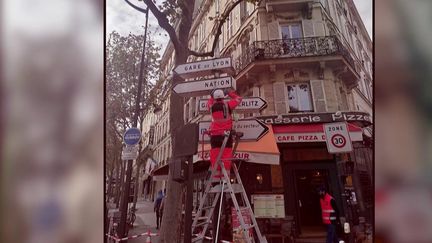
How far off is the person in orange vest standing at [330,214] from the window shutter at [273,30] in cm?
63

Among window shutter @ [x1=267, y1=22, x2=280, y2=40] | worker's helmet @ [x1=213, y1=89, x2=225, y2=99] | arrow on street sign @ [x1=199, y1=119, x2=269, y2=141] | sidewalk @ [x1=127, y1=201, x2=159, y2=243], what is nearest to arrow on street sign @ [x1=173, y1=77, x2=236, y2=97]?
worker's helmet @ [x1=213, y1=89, x2=225, y2=99]

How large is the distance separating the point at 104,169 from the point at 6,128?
345 millimetres

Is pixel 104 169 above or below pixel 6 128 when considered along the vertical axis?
below

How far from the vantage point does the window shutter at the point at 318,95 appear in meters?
1.14

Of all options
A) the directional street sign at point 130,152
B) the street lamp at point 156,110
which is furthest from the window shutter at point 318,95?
→ the directional street sign at point 130,152

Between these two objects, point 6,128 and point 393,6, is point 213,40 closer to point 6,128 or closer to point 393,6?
point 393,6

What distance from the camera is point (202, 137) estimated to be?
1258mm

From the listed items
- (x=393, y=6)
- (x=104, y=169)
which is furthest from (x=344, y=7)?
(x=104, y=169)

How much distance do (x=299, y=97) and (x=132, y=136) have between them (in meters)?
0.69

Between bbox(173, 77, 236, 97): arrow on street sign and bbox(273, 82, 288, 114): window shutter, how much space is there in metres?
0.17

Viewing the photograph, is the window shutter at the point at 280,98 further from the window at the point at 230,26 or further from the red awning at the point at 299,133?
the window at the point at 230,26

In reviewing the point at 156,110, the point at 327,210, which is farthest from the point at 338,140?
the point at 156,110

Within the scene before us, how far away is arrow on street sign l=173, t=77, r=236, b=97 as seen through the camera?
1201mm

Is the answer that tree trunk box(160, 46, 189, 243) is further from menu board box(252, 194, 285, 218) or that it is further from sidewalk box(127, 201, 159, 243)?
menu board box(252, 194, 285, 218)
